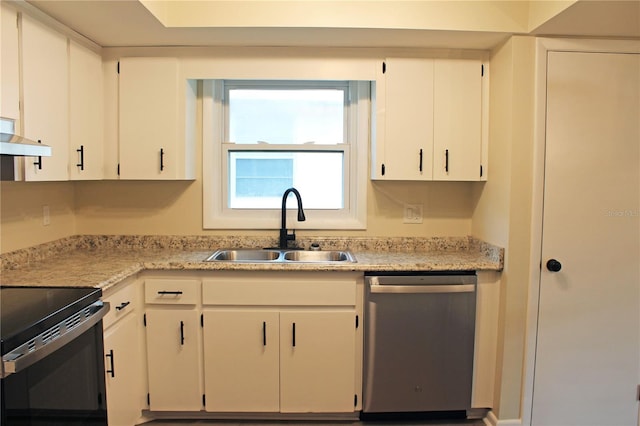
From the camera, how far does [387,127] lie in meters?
2.25

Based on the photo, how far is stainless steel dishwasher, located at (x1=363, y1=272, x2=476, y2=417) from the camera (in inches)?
80.0

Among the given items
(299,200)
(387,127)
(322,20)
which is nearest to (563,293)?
(387,127)

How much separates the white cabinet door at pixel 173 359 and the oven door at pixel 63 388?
1.33 ft

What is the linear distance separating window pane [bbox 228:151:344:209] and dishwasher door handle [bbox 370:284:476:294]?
78 centimetres

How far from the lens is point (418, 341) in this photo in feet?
6.75

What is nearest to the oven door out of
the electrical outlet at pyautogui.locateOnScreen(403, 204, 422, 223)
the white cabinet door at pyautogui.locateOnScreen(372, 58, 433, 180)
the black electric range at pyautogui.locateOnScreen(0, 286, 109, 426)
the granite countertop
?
the black electric range at pyautogui.locateOnScreen(0, 286, 109, 426)

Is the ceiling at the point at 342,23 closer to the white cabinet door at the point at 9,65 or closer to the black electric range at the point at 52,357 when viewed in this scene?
the white cabinet door at the point at 9,65

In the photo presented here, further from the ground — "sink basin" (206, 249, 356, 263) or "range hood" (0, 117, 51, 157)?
"range hood" (0, 117, 51, 157)

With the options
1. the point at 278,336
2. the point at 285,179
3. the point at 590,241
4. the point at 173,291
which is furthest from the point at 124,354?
the point at 590,241

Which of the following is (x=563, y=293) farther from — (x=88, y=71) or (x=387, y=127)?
(x=88, y=71)

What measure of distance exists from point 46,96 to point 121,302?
3.38 ft

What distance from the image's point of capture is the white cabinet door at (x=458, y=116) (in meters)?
2.23

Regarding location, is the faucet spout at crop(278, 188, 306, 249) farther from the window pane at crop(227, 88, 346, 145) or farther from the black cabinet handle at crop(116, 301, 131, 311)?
the black cabinet handle at crop(116, 301, 131, 311)

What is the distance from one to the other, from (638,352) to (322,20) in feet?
7.82
